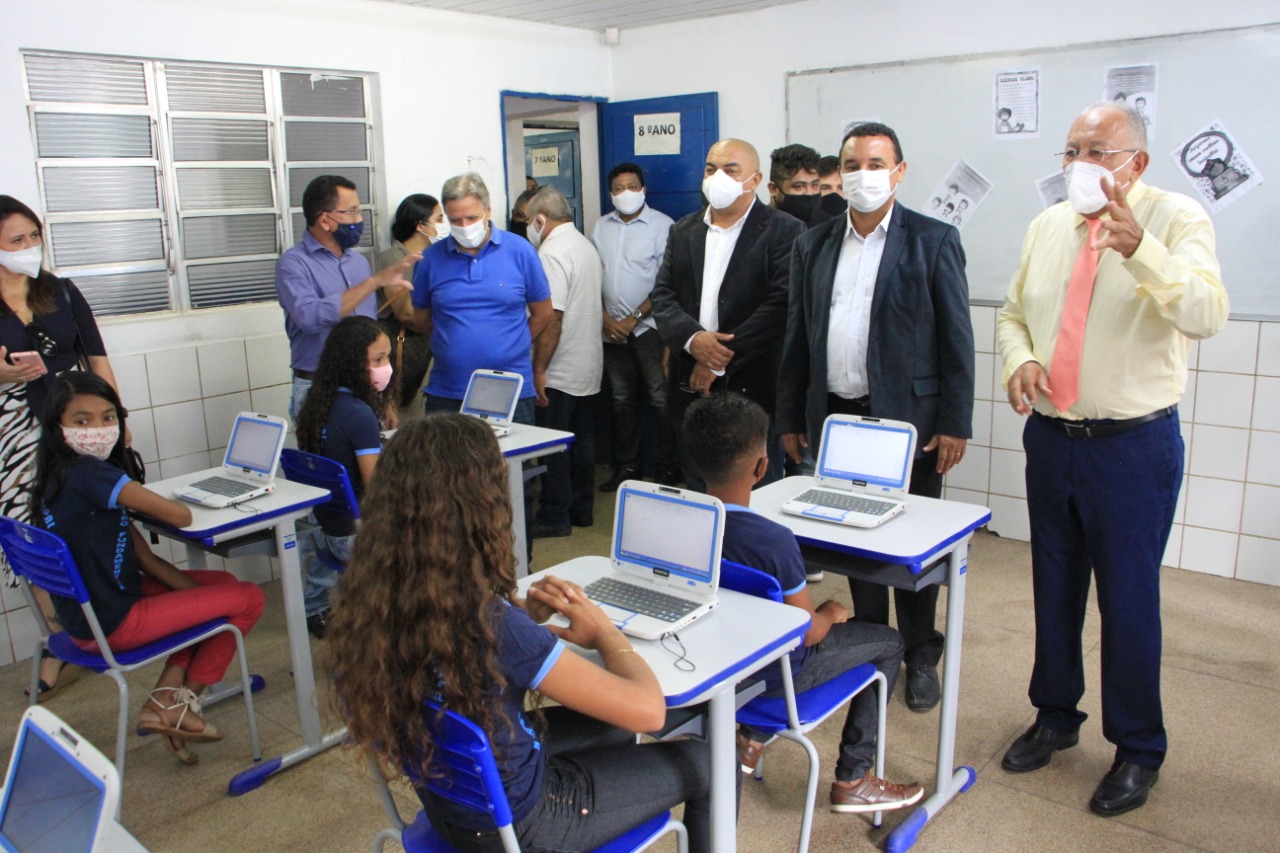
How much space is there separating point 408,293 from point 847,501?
2594mm

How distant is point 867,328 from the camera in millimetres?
3029

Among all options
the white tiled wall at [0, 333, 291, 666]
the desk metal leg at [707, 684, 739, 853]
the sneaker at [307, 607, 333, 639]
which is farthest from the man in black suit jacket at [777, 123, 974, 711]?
the white tiled wall at [0, 333, 291, 666]

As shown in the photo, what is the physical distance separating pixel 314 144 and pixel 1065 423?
3374 millimetres

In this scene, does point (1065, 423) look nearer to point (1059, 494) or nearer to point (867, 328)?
point (1059, 494)

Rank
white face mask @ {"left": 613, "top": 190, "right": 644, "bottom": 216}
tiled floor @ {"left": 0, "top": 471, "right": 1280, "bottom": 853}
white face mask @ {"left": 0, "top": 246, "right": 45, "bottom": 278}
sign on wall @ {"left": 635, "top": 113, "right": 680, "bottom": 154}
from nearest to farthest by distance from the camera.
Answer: tiled floor @ {"left": 0, "top": 471, "right": 1280, "bottom": 853}
white face mask @ {"left": 0, "top": 246, "right": 45, "bottom": 278}
white face mask @ {"left": 613, "top": 190, "right": 644, "bottom": 216}
sign on wall @ {"left": 635, "top": 113, "right": 680, "bottom": 154}

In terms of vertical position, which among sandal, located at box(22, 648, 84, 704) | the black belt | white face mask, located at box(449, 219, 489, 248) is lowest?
sandal, located at box(22, 648, 84, 704)

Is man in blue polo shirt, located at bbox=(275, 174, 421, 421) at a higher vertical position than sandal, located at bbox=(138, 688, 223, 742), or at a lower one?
higher

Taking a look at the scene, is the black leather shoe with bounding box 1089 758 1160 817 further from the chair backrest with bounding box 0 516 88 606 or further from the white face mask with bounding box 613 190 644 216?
the white face mask with bounding box 613 190 644 216

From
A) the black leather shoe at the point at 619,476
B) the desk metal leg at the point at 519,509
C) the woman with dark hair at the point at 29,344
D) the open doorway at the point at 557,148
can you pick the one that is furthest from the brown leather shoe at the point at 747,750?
the open doorway at the point at 557,148

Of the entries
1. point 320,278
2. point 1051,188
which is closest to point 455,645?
point 320,278

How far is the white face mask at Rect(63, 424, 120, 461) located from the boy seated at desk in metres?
1.59

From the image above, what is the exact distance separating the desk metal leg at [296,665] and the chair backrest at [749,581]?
140cm

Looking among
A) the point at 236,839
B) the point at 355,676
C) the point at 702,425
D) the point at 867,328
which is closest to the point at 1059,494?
the point at 867,328

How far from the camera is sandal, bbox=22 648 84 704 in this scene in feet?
11.2
